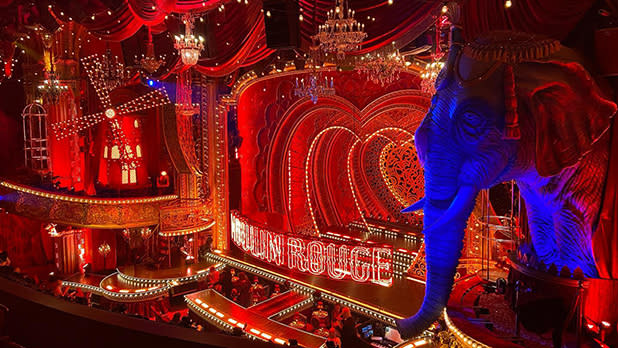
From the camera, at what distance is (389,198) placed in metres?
11.8

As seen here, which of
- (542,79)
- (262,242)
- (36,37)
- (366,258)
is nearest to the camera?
(542,79)

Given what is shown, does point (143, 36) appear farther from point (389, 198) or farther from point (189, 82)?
point (389, 198)

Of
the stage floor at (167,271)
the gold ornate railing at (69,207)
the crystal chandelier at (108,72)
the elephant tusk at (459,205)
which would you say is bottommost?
the stage floor at (167,271)

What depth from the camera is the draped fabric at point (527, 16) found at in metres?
2.59

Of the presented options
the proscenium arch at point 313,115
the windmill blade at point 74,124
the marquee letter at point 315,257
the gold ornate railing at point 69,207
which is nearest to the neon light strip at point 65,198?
the gold ornate railing at point 69,207

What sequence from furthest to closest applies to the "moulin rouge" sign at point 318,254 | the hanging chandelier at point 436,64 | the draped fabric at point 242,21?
the "moulin rouge" sign at point 318,254 → the hanging chandelier at point 436,64 → the draped fabric at point 242,21

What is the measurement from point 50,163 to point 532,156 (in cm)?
1345

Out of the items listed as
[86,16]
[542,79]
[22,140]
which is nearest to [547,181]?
[542,79]

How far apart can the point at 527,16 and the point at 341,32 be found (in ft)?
9.38

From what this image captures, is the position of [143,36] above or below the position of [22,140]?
above

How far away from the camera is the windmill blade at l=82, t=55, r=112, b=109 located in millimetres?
13344

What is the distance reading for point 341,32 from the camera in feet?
17.9

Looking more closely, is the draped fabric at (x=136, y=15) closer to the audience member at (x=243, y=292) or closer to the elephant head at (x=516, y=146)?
the elephant head at (x=516, y=146)

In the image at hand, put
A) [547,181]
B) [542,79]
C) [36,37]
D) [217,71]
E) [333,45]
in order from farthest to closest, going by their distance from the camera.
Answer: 1. [36,37]
2. [217,71]
3. [333,45]
4. [547,181]
5. [542,79]
